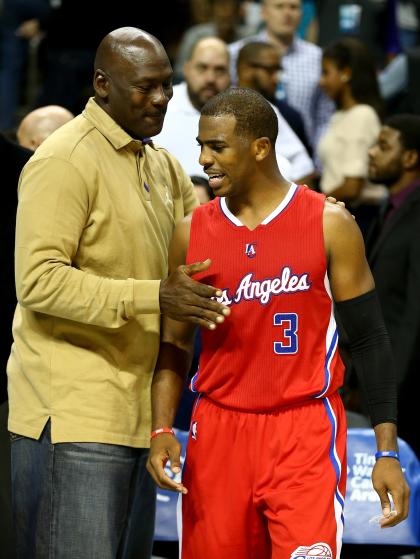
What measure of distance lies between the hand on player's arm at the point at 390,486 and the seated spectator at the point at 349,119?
4.22 m

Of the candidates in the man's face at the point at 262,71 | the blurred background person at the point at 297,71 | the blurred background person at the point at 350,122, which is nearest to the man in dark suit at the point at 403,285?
the blurred background person at the point at 350,122

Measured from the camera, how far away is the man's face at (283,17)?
8.48 meters

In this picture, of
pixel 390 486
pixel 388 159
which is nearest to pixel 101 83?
pixel 390 486

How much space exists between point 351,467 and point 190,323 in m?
1.50

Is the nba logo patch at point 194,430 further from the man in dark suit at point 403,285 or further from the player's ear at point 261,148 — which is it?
→ the man in dark suit at point 403,285

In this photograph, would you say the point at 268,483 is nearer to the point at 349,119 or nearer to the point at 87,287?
the point at 87,287

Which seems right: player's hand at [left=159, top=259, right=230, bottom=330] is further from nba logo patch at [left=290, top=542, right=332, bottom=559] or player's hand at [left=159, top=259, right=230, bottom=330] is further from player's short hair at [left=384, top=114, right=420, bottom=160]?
player's short hair at [left=384, top=114, right=420, bottom=160]

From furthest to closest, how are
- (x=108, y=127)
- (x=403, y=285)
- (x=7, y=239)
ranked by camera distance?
1. (x=403, y=285)
2. (x=7, y=239)
3. (x=108, y=127)

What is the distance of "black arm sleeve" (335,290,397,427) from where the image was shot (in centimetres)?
362

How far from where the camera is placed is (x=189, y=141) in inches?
233

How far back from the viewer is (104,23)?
8.62 metres

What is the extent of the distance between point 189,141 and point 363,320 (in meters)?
2.47

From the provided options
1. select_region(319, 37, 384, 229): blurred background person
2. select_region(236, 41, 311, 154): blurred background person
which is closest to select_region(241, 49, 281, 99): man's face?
select_region(236, 41, 311, 154): blurred background person

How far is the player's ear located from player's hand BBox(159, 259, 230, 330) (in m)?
0.39
